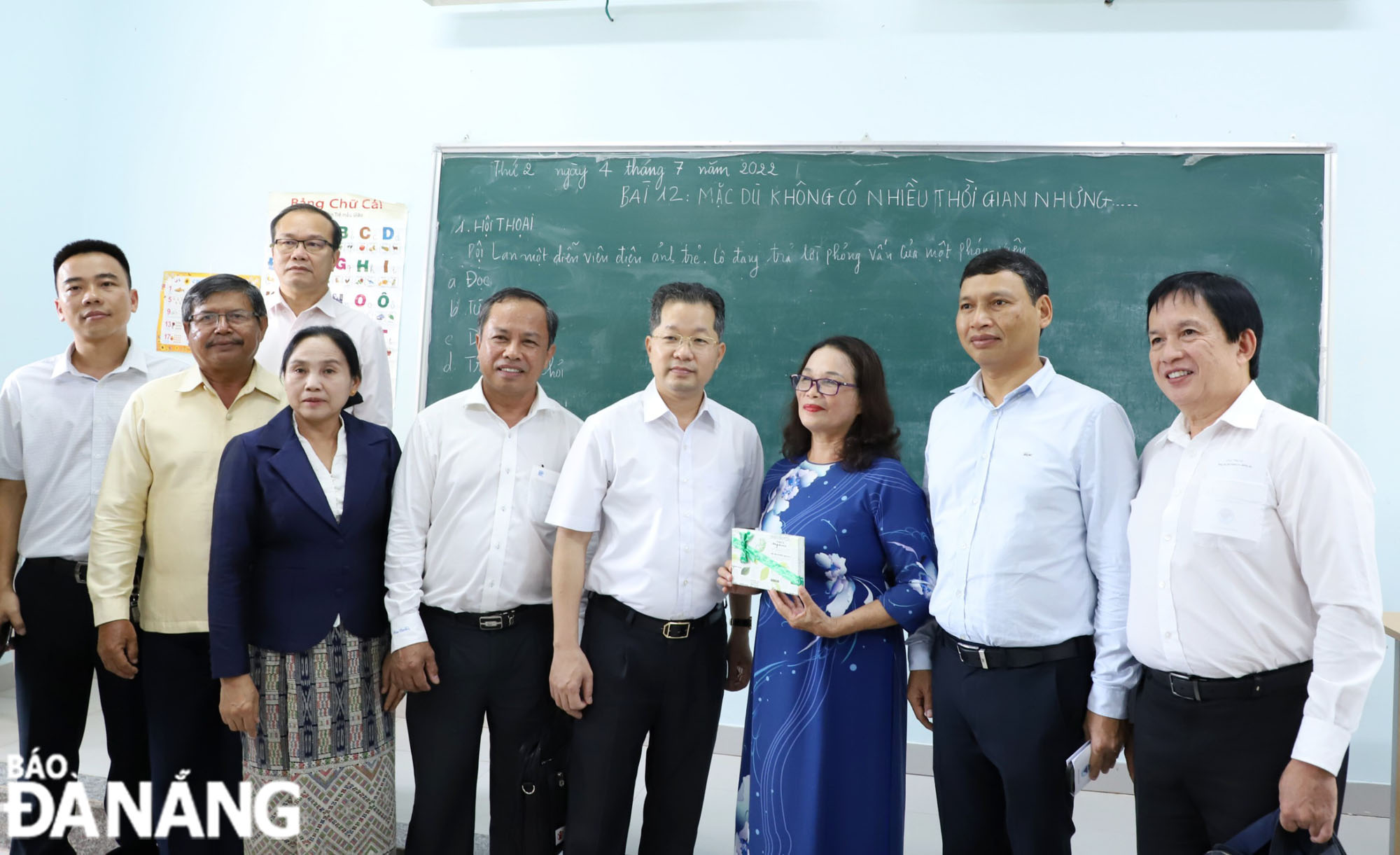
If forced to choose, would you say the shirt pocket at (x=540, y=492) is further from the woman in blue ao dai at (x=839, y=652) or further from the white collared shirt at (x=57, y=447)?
Result: the white collared shirt at (x=57, y=447)

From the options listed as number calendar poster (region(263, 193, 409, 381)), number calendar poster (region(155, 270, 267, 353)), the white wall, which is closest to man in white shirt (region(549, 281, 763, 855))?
the white wall

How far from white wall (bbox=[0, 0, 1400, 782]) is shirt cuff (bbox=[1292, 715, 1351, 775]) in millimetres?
2202

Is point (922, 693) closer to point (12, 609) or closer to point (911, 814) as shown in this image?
point (911, 814)

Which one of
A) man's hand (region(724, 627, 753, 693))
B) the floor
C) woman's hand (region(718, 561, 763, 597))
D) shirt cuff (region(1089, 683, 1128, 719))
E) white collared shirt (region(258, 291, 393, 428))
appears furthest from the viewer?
the floor

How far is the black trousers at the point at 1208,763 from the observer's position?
1.50 meters

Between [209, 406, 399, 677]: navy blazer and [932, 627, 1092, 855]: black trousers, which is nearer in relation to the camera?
[932, 627, 1092, 855]: black trousers

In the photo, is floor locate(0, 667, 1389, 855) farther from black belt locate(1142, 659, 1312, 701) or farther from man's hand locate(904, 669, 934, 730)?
black belt locate(1142, 659, 1312, 701)

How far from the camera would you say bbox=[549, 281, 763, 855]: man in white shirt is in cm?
196

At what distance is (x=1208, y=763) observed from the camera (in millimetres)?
1529

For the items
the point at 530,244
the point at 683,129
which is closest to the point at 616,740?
the point at 530,244

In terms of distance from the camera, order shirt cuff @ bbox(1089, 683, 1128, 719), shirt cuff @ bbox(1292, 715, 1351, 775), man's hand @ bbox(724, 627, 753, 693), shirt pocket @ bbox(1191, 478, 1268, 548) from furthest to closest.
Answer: man's hand @ bbox(724, 627, 753, 693) → shirt cuff @ bbox(1089, 683, 1128, 719) → shirt pocket @ bbox(1191, 478, 1268, 548) → shirt cuff @ bbox(1292, 715, 1351, 775)

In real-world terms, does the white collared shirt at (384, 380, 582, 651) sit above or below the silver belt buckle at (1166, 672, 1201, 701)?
above

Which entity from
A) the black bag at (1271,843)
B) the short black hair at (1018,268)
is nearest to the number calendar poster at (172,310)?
the short black hair at (1018,268)

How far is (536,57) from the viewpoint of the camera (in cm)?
368
